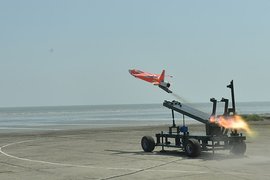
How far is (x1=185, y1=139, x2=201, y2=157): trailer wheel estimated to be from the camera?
789 inches

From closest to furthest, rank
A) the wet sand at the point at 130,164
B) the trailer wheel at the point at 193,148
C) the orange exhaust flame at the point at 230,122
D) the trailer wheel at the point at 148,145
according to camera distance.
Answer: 1. the wet sand at the point at 130,164
2. the trailer wheel at the point at 193,148
3. the orange exhaust flame at the point at 230,122
4. the trailer wheel at the point at 148,145

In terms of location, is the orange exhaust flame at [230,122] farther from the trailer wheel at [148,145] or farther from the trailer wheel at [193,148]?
the trailer wheel at [148,145]

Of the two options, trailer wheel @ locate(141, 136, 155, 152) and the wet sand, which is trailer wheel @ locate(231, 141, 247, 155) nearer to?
the wet sand

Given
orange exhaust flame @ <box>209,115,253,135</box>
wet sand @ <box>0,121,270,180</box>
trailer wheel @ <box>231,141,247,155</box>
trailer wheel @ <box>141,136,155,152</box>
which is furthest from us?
trailer wheel @ <box>141,136,155,152</box>

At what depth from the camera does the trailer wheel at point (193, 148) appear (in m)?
20.0

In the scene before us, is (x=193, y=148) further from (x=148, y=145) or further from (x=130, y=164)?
(x=148, y=145)

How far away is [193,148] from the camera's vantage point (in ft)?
66.0

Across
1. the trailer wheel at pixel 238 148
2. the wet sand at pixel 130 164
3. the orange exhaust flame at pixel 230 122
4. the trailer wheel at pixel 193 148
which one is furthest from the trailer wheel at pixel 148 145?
the trailer wheel at pixel 238 148

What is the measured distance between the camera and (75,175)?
52.0 feet

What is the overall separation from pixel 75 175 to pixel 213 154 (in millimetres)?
7326

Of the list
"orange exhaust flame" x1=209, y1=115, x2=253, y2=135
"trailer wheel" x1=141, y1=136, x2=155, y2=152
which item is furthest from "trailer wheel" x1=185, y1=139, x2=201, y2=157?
"trailer wheel" x1=141, y1=136, x2=155, y2=152

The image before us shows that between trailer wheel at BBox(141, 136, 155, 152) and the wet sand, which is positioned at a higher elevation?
trailer wheel at BBox(141, 136, 155, 152)

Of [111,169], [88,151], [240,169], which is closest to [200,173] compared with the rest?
[240,169]

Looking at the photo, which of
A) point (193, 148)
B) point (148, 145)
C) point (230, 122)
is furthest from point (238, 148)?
point (148, 145)
